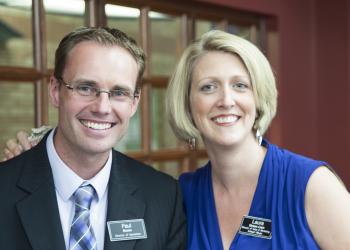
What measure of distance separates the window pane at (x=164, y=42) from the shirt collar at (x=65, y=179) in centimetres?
138

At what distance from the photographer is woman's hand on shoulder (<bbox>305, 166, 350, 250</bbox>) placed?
74.5 inches

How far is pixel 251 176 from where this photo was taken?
2.14m

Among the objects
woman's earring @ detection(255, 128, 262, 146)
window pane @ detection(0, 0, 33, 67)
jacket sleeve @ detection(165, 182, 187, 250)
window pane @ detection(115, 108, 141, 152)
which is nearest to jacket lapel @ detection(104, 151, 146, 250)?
jacket sleeve @ detection(165, 182, 187, 250)

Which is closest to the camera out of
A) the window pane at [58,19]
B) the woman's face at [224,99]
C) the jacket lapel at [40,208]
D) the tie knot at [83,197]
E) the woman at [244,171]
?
the jacket lapel at [40,208]

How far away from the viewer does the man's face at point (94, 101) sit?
176cm

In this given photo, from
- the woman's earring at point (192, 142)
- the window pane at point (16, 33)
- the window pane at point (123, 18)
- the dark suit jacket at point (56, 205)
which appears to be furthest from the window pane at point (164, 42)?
the dark suit jacket at point (56, 205)

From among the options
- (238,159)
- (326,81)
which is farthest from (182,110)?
(326,81)

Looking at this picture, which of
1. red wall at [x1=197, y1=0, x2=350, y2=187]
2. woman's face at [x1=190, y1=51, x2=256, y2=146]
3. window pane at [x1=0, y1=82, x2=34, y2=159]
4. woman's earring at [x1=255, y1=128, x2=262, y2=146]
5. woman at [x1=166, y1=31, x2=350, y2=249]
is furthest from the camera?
red wall at [x1=197, y1=0, x2=350, y2=187]

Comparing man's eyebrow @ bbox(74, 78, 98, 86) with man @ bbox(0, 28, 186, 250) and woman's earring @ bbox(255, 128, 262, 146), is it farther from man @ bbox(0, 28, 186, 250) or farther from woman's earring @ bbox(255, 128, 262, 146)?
woman's earring @ bbox(255, 128, 262, 146)

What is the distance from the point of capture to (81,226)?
175 cm

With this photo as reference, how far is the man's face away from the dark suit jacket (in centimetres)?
15

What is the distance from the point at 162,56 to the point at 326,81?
1512mm

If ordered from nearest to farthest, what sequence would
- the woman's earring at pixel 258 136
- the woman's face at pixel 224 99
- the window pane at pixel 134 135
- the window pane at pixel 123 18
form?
1. the woman's face at pixel 224 99
2. the woman's earring at pixel 258 136
3. the window pane at pixel 123 18
4. the window pane at pixel 134 135

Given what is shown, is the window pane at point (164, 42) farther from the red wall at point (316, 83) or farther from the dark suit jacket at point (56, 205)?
the dark suit jacket at point (56, 205)
